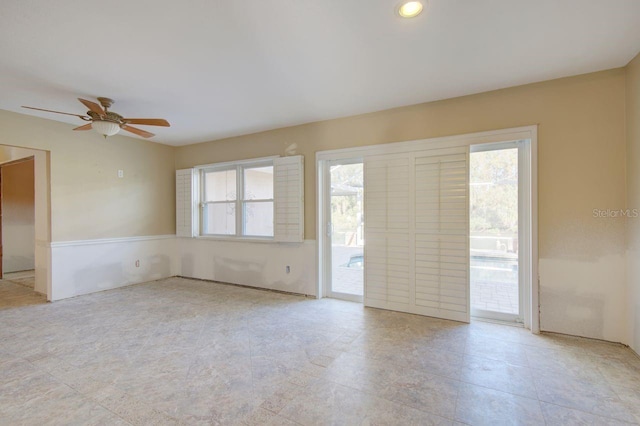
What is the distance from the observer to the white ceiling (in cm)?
194

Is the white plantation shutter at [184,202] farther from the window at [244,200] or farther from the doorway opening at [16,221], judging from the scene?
the doorway opening at [16,221]

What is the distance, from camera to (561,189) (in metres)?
2.91

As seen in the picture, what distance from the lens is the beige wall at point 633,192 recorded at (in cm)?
248

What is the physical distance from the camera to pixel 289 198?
440cm

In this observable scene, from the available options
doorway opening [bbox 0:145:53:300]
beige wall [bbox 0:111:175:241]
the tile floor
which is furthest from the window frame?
doorway opening [bbox 0:145:53:300]

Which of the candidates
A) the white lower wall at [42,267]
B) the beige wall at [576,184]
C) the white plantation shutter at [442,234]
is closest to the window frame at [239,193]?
the white lower wall at [42,267]

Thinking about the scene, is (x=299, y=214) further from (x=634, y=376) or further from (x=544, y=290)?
(x=634, y=376)

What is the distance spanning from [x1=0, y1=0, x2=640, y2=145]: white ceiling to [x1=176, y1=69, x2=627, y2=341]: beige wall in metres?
0.21

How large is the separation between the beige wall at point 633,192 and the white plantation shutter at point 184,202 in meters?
5.88

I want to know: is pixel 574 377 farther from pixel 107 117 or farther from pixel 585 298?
pixel 107 117

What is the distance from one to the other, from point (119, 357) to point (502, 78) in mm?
4450

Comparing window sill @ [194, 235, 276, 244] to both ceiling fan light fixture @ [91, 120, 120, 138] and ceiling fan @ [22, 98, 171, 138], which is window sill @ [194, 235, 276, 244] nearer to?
ceiling fan @ [22, 98, 171, 138]

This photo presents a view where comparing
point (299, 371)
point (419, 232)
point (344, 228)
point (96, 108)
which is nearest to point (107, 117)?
point (96, 108)

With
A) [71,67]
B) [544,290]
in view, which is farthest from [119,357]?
[544,290]
